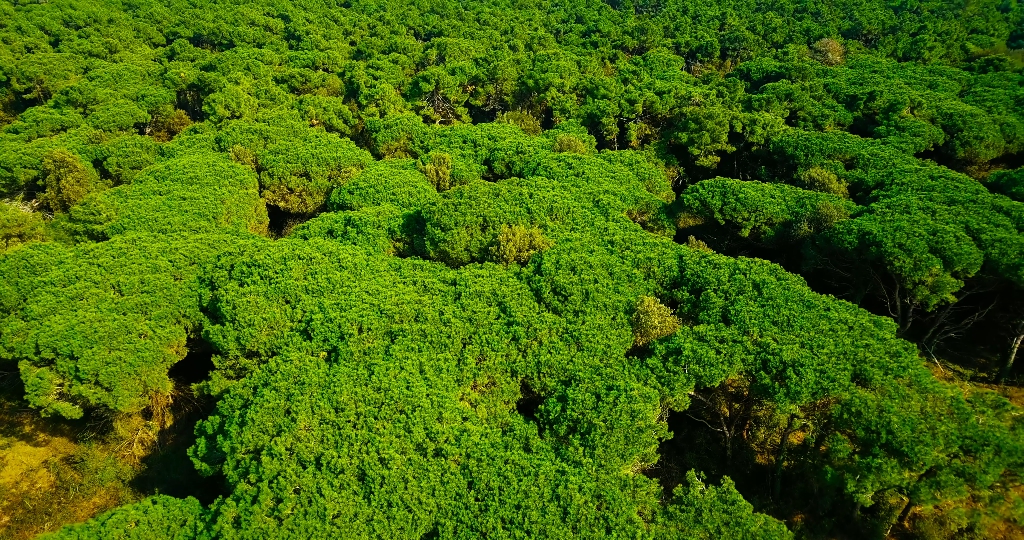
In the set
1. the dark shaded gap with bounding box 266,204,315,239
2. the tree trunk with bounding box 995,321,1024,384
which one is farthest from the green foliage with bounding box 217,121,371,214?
the tree trunk with bounding box 995,321,1024,384

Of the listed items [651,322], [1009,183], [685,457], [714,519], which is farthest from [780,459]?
[1009,183]

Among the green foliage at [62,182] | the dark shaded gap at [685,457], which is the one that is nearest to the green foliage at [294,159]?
the green foliage at [62,182]

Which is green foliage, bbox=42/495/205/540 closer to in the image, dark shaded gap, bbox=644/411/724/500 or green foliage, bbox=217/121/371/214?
dark shaded gap, bbox=644/411/724/500

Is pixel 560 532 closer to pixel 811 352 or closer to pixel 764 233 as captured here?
pixel 811 352

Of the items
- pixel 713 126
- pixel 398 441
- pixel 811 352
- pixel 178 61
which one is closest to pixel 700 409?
pixel 811 352

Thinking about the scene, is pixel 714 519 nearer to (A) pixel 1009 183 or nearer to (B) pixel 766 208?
(B) pixel 766 208

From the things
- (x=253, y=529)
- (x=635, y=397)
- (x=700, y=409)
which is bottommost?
(x=700, y=409)

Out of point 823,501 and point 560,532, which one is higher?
point 560,532

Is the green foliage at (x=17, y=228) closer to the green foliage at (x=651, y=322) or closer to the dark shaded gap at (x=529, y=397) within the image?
the dark shaded gap at (x=529, y=397)
